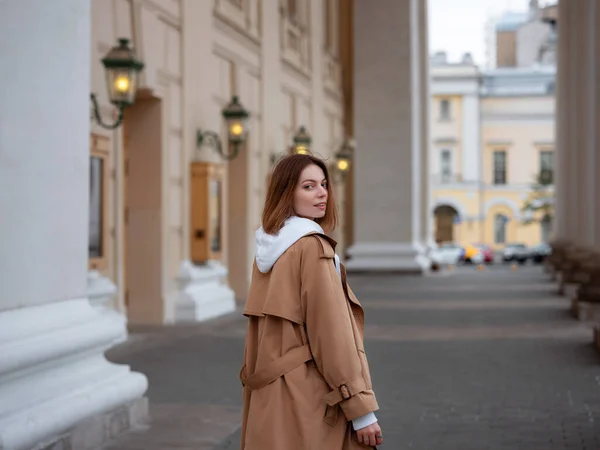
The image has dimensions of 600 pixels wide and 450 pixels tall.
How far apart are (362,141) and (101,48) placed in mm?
15616

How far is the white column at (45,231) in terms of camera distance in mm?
4965

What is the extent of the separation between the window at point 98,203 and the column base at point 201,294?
2.65m

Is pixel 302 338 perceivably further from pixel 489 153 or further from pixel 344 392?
pixel 489 153

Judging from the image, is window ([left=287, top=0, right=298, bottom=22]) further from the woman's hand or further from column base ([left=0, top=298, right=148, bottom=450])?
the woman's hand

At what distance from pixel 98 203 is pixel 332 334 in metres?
8.44

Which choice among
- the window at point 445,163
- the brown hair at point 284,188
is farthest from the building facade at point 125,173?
the window at point 445,163

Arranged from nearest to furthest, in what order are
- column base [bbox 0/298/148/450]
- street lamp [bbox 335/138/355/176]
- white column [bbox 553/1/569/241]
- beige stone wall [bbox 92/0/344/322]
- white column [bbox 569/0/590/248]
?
1. column base [bbox 0/298/148/450]
2. beige stone wall [bbox 92/0/344/322]
3. white column [bbox 569/0/590/248]
4. street lamp [bbox 335/138/355/176]
5. white column [bbox 553/1/569/241]

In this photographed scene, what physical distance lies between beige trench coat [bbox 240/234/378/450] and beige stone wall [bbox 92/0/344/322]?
8230 mm

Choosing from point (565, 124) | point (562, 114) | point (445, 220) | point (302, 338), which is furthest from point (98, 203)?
point (445, 220)

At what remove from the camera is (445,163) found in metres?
69.3

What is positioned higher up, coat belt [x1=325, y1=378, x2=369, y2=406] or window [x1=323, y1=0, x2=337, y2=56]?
window [x1=323, y1=0, x2=337, y2=56]

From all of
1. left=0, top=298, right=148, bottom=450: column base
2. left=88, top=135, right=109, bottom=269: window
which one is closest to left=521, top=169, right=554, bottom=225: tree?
left=88, top=135, right=109, bottom=269: window

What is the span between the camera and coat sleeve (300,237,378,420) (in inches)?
130

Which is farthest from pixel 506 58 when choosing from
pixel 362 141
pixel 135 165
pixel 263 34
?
pixel 135 165
